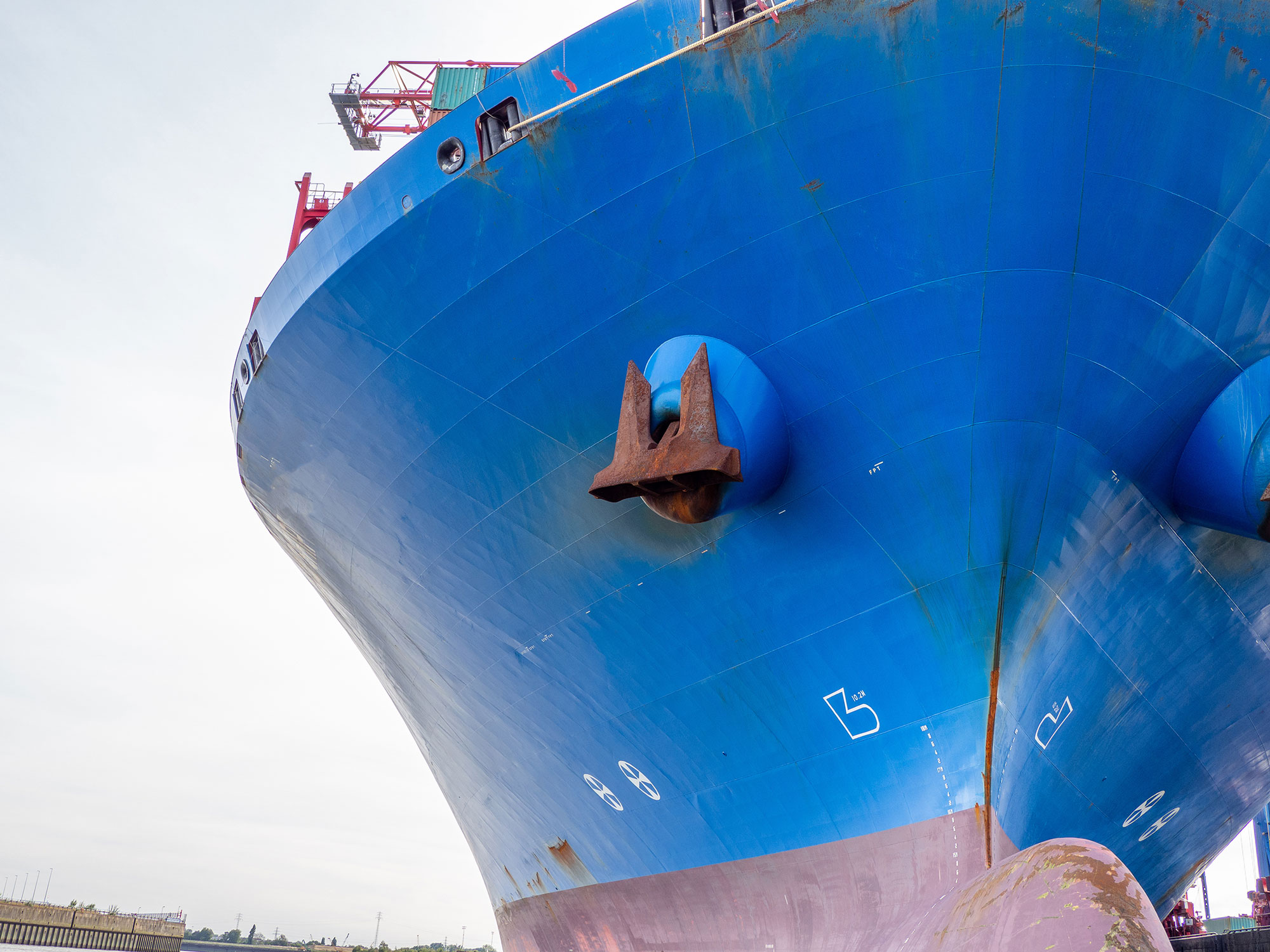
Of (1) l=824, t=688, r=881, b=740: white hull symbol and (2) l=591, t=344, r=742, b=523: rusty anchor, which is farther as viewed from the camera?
(1) l=824, t=688, r=881, b=740: white hull symbol

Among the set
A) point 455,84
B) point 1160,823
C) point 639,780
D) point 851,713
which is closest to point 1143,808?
point 1160,823

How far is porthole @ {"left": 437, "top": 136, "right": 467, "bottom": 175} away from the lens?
5355mm

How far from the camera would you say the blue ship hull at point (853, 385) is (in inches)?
184

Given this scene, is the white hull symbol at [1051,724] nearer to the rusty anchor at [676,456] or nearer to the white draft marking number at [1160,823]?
the rusty anchor at [676,456]

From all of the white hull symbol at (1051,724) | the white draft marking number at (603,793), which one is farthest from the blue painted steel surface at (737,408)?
the white draft marking number at (603,793)

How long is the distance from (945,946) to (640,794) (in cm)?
265

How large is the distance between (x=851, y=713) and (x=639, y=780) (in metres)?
1.80

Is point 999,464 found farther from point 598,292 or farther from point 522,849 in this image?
point 522,849

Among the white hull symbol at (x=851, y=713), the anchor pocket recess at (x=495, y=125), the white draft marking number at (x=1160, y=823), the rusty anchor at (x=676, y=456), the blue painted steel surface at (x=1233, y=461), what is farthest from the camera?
the white draft marking number at (x=1160, y=823)

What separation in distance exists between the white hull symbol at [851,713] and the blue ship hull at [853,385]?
23 millimetres

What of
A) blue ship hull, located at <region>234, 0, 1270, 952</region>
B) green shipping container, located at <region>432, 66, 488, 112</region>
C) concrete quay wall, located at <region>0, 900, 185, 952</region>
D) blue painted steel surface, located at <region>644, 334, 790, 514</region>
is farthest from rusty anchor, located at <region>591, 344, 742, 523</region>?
concrete quay wall, located at <region>0, 900, 185, 952</region>

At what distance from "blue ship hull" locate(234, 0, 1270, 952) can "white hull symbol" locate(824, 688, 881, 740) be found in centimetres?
2

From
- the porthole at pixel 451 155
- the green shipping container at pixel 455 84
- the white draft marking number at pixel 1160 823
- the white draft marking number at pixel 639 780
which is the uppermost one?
the green shipping container at pixel 455 84

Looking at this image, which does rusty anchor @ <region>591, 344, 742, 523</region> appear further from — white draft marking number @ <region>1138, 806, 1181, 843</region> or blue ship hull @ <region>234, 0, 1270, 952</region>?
white draft marking number @ <region>1138, 806, 1181, 843</region>
